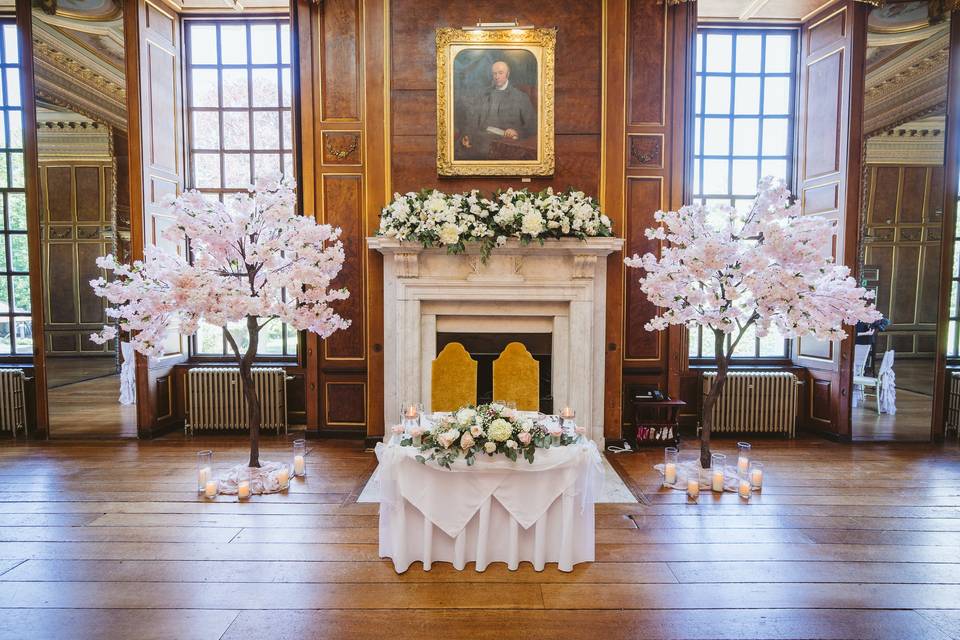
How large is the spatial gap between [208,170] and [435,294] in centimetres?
358

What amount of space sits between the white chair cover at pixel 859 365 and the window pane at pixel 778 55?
3559mm

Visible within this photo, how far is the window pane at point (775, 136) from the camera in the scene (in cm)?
657

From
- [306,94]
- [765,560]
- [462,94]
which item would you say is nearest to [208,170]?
[306,94]

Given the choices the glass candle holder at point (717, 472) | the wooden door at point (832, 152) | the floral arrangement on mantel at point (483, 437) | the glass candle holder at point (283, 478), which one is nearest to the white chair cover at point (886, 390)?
the wooden door at point (832, 152)

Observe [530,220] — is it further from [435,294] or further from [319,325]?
[319,325]

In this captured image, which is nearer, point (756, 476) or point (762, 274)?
point (762, 274)

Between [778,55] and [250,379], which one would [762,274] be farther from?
[250,379]

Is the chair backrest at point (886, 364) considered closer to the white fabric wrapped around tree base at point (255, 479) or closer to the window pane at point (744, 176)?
the window pane at point (744, 176)

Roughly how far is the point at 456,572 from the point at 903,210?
6239 mm

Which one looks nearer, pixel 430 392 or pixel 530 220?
pixel 530 220

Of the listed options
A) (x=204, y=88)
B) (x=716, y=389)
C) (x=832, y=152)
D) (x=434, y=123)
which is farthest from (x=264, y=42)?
(x=832, y=152)

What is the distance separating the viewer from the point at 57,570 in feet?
10.5

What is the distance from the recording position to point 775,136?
658 cm

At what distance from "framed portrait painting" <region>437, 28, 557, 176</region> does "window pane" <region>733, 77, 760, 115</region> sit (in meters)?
2.75
